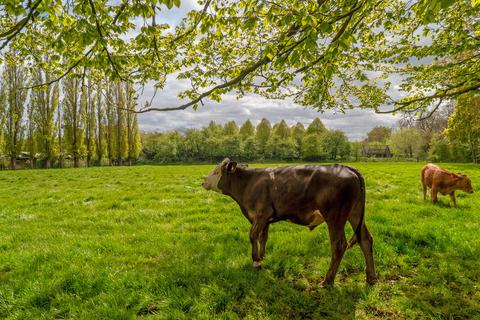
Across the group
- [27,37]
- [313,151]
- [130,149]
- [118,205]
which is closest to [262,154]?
[313,151]

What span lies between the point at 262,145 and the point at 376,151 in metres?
44.1

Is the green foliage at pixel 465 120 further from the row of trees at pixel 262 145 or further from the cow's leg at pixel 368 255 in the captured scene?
the row of trees at pixel 262 145

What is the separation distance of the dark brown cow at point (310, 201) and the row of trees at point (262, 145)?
223 feet

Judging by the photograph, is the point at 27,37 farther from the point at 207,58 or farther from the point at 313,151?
the point at 313,151

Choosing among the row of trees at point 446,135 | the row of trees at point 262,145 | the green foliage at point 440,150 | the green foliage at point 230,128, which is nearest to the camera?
the row of trees at point 446,135

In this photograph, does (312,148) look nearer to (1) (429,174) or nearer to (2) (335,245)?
(1) (429,174)

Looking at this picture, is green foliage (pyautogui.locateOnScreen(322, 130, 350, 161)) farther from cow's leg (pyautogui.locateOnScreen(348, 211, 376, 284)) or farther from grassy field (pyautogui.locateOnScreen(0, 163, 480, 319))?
cow's leg (pyautogui.locateOnScreen(348, 211, 376, 284))

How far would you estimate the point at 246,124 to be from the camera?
88.3 metres

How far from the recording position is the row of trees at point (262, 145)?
253 feet

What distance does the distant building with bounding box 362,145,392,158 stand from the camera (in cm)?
9499

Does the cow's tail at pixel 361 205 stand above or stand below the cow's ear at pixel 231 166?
below

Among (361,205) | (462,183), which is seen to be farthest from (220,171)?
(462,183)

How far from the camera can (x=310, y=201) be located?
481cm

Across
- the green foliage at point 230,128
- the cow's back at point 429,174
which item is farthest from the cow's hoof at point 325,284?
the green foliage at point 230,128
